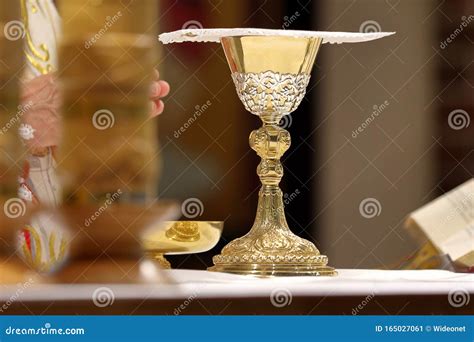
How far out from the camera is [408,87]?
6.66ft

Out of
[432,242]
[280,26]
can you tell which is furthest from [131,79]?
[280,26]

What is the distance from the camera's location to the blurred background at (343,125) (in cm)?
193

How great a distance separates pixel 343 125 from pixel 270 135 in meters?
0.61
